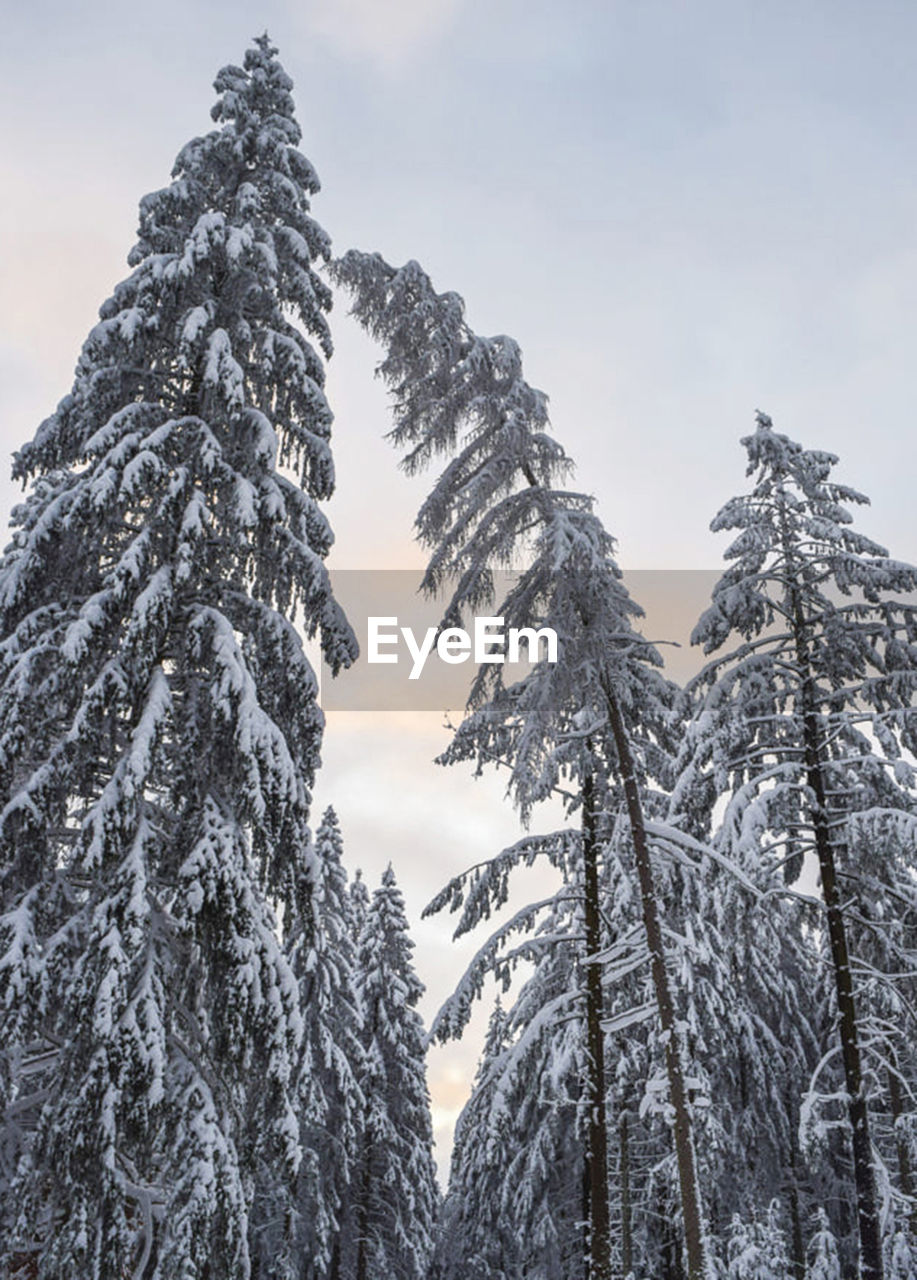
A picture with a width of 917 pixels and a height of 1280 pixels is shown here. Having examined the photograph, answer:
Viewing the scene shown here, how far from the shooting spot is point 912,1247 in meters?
15.9

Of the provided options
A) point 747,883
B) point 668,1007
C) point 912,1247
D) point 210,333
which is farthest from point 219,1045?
point 912,1247

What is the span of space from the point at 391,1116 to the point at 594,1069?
57.1 ft

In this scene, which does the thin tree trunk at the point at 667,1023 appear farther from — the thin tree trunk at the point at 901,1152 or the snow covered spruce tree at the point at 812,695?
the thin tree trunk at the point at 901,1152

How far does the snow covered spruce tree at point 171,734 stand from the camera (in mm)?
8820

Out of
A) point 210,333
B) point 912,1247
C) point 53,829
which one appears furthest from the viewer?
point 912,1247

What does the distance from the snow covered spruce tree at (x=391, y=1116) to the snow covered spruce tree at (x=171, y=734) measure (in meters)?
16.3

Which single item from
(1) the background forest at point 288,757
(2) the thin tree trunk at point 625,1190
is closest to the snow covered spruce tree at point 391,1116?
(2) the thin tree trunk at point 625,1190

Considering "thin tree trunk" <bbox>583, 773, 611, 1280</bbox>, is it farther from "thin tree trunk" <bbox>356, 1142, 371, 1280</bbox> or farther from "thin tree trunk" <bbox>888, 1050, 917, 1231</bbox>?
"thin tree trunk" <bbox>356, 1142, 371, 1280</bbox>

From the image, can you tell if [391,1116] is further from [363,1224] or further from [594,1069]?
[594,1069]

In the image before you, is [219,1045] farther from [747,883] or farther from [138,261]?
[138,261]

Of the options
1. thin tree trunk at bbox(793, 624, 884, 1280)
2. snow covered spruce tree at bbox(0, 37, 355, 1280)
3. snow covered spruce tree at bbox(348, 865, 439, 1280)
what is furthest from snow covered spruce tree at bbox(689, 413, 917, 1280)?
snow covered spruce tree at bbox(348, 865, 439, 1280)

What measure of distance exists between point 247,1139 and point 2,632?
6157 millimetres

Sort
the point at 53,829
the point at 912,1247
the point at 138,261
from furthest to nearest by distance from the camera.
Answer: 1. the point at 912,1247
2. the point at 138,261
3. the point at 53,829

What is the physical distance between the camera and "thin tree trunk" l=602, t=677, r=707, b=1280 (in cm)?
1049
